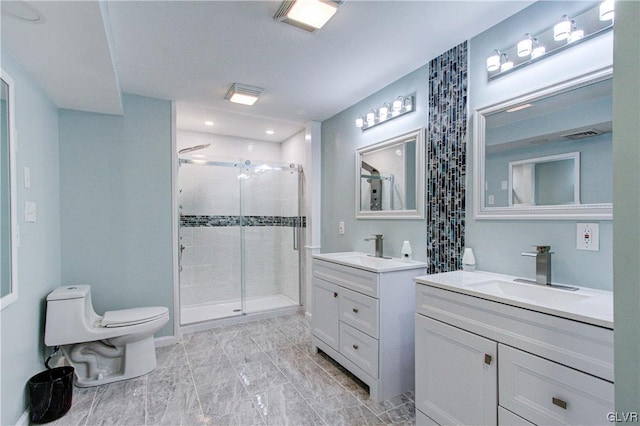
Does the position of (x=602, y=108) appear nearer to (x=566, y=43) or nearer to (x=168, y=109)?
(x=566, y=43)

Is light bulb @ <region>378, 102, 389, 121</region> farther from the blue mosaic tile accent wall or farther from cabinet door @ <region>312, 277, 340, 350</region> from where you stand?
cabinet door @ <region>312, 277, 340, 350</region>

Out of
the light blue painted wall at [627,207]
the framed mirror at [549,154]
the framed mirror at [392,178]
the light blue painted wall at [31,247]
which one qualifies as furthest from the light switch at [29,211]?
→ the framed mirror at [549,154]

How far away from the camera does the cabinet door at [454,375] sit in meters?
1.33

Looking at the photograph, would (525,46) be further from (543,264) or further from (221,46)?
(221,46)

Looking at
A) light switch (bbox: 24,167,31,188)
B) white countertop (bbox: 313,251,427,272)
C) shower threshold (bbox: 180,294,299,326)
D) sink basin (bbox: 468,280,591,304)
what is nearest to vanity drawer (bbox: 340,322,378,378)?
white countertop (bbox: 313,251,427,272)

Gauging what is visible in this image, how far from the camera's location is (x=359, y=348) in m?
2.12

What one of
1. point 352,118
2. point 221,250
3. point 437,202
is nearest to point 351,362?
point 437,202

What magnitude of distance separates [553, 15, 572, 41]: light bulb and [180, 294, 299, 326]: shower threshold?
3.51 m

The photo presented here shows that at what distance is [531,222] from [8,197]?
2815 mm

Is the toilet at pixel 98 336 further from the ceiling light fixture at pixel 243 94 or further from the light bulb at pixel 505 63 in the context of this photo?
the light bulb at pixel 505 63

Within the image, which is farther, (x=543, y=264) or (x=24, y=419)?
(x=24, y=419)

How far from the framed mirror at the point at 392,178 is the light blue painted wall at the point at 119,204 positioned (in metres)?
1.87

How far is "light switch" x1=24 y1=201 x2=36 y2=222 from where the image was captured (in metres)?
1.83

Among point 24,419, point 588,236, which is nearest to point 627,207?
point 588,236
